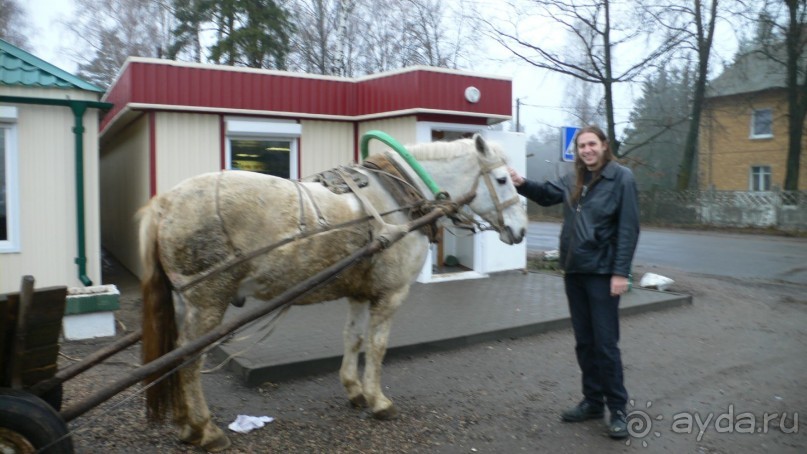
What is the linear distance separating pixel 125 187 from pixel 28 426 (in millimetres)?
9684

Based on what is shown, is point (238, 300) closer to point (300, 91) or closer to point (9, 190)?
point (9, 190)

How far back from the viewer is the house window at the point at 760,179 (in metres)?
32.7

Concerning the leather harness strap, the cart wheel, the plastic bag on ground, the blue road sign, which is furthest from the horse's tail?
the plastic bag on ground

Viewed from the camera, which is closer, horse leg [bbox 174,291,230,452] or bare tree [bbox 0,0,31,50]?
horse leg [bbox 174,291,230,452]

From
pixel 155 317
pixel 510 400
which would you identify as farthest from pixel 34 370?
pixel 510 400

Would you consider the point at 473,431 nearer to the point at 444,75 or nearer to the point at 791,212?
the point at 444,75

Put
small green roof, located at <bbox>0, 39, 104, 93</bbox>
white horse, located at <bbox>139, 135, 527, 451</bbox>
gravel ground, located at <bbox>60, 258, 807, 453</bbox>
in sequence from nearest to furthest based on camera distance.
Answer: white horse, located at <bbox>139, 135, 527, 451</bbox> → gravel ground, located at <bbox>60, 258, 807, 453</bbox> → small green roof, located at <bbox>0, 39, 104, 93</bbox>

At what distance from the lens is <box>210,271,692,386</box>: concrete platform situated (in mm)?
5410

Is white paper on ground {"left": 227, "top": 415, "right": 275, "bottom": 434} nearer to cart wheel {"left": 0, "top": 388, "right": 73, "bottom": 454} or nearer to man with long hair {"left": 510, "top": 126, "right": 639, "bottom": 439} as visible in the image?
cart wheel {"left": 0, "top": 388, "right": 73, "bottom": 454}

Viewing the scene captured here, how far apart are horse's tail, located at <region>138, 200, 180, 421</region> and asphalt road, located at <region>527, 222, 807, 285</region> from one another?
11.8 meters

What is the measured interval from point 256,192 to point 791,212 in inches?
1022

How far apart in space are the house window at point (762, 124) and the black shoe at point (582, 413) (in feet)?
109

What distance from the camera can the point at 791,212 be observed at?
2395 cm

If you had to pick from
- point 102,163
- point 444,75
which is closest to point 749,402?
point 444,75
